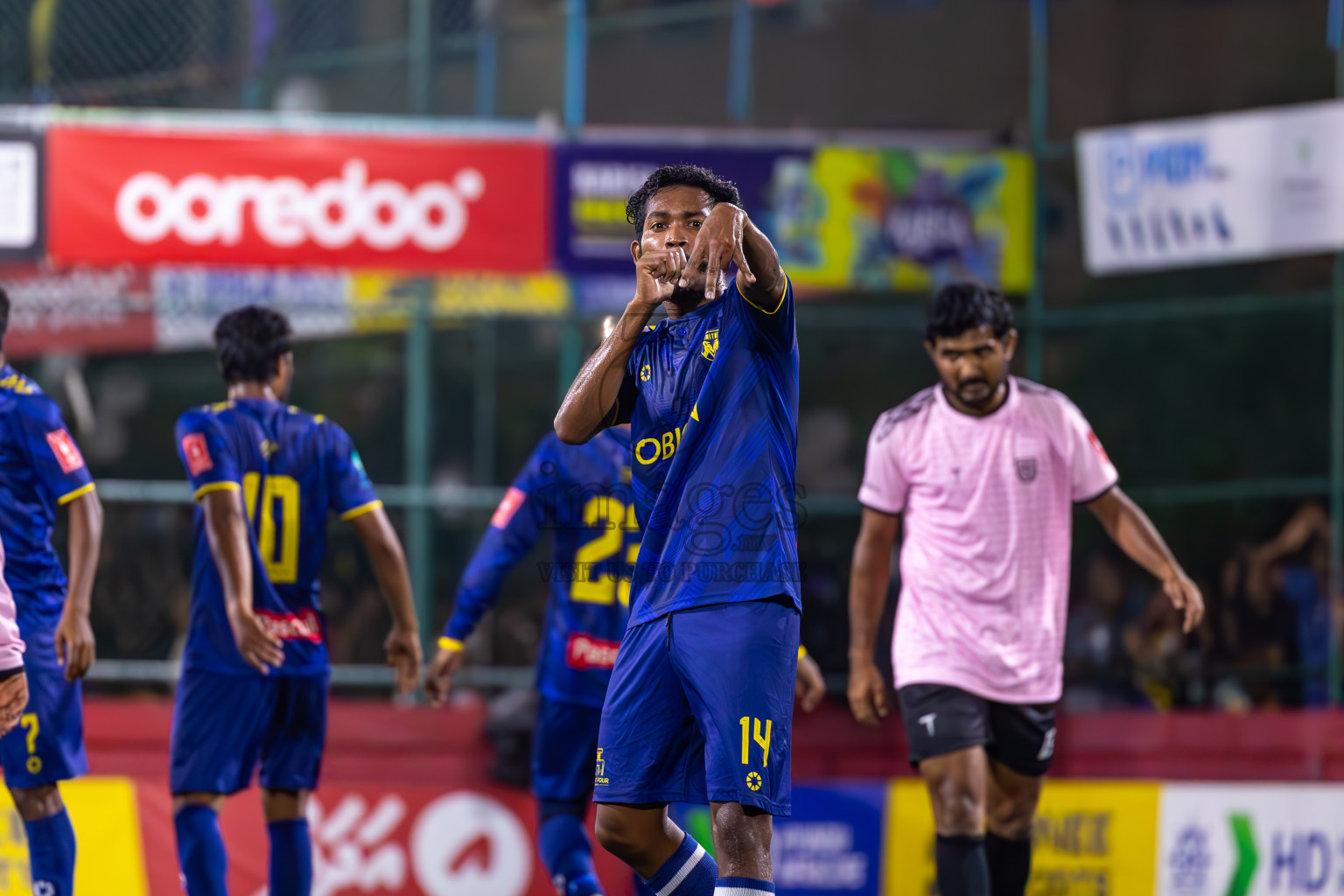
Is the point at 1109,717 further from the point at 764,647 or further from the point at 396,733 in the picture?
the point at 764,647

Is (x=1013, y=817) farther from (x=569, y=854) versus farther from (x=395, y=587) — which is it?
(x=395, y=587)

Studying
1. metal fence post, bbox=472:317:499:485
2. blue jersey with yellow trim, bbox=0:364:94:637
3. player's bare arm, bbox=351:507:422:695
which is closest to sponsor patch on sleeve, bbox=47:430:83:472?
blue jersey with yellow trim, bbox=0:364:94:637

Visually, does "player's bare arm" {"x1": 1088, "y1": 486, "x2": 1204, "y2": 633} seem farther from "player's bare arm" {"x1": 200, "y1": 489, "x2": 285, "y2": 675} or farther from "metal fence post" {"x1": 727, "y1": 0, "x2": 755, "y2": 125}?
"metal fence post" {"x1": 727, "y1": 0, "x2": 755, "y2": 125}

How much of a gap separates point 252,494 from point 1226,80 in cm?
865

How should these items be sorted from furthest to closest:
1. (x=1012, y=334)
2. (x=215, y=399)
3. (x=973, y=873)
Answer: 1. (x=215, y=399)
2. (x=1012, y=334)
3. (x=973, y=873)

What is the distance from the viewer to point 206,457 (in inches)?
223

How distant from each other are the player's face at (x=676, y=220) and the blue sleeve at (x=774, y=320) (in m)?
0.14

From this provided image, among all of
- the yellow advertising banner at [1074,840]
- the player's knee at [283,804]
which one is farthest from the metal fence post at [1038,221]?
the player's knee at [283,804]

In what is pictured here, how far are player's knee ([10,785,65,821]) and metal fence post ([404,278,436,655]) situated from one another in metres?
5.10

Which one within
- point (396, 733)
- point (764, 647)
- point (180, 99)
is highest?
point (180, 99)

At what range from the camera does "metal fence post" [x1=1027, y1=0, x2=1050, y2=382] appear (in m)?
11.3

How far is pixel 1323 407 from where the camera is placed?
1097cm

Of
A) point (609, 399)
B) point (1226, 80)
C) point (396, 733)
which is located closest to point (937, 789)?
point (609, 399)

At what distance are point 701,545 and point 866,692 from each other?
2.08 m
